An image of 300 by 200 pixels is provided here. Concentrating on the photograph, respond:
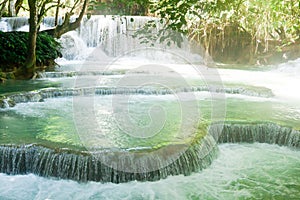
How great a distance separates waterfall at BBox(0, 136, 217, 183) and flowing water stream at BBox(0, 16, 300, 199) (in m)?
0.01

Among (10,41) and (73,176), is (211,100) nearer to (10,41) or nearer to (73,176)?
(73,176)

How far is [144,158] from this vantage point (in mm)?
4824

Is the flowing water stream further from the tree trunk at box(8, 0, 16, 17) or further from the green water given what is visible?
the tree trunk at box(8, 0, 16, 17)

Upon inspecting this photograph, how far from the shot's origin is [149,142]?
5.44 metres

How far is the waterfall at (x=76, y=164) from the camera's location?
475 cm

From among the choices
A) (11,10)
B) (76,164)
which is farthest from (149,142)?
(11,10)

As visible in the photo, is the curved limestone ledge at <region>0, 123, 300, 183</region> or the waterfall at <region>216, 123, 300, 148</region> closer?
the curved limestone ledge at <region>0, 123, 300, 183</region>

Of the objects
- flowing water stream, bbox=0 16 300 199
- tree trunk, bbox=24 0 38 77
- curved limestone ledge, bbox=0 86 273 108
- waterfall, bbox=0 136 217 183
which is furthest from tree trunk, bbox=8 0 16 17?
waterfall, bbox=0 136 217 183

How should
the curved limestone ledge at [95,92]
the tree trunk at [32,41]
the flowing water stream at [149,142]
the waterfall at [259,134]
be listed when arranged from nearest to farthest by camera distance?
1. the flowing water stream at [149,142]
2. the waterfall at [259,134]
3. the curved limestone ledge at [95,92]
4. the tree trunk at [32,41]

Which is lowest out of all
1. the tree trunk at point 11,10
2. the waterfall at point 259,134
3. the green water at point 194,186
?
the green water at point 194,186

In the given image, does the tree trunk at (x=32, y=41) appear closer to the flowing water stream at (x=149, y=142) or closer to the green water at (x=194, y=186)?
the flowing water stream at (x=149, y=142)

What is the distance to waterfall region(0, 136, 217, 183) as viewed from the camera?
4.75m

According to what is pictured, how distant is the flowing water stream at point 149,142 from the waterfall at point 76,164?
0.04ft

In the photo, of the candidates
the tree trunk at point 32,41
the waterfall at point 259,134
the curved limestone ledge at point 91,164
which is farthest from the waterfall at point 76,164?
the tree trunk at point 32,41
